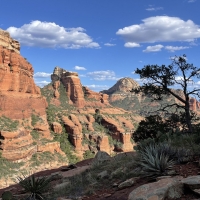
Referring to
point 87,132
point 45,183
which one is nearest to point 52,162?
point 87,132

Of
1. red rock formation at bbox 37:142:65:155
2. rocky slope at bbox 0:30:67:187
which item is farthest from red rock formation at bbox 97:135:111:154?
rocky slope at bbox 0:30:67:187

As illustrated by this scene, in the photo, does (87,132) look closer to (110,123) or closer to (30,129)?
(110,123)

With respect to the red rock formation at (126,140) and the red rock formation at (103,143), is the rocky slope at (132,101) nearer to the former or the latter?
the red rock formation at (126,140)

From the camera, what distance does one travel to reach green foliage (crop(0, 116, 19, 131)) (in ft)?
149

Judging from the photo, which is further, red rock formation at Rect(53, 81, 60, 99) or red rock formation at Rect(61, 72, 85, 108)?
red rock formation at Rect(61, 72, 85, 108)

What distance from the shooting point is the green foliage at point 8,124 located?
4538 centimetres

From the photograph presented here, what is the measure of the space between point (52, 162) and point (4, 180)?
573 inches

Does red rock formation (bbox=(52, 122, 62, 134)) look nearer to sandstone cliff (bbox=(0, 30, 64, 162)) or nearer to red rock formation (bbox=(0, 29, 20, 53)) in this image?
sandstone cliff (bbox=(0, 30, 64, 162))

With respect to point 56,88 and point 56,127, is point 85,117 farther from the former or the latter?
point 56,88

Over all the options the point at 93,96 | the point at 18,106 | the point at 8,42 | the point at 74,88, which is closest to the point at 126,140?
the point at 74,88

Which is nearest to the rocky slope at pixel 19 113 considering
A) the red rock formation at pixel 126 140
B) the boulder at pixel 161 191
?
the red rock formation at pixel 126 140

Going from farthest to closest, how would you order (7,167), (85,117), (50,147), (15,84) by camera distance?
(85,117) < (15,84) < (50,147) < (7,167)

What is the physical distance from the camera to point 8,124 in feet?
156

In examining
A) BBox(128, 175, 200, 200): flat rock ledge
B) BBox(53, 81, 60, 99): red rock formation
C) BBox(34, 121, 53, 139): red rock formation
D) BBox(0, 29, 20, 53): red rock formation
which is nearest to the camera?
BBox(128, 175, 200, 200): flat rock ledge
